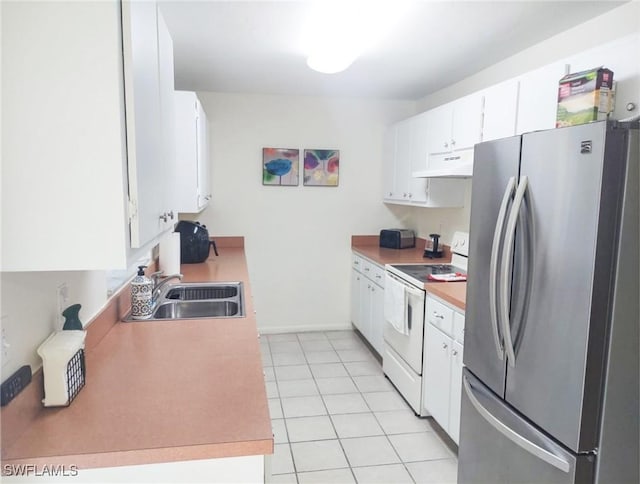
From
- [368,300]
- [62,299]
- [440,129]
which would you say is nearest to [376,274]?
[368,300]

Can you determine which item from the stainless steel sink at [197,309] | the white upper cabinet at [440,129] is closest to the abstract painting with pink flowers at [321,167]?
the white upper cabinet at [440,129]

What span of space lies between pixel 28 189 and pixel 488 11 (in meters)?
2.29

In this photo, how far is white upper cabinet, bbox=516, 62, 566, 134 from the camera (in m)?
2.13

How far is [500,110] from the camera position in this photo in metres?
2.54

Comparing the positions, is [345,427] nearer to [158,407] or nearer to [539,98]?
[158,407]

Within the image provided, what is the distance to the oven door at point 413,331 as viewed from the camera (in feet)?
9.27

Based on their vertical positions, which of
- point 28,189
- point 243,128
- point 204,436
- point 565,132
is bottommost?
point 204,436

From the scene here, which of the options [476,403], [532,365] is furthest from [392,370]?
[532,365]

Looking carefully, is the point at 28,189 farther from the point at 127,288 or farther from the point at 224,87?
the point at 224,87

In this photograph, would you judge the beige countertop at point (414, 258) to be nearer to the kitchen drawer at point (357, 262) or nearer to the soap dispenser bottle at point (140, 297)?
the kitchen drawer at point (357, 262)

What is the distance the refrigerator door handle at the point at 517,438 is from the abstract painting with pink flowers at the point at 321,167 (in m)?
2.85

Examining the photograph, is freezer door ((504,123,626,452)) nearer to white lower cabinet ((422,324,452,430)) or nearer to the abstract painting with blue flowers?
white lower cabinet ((422,324,452,430))

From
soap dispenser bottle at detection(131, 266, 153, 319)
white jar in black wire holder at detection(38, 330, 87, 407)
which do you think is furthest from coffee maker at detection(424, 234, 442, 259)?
white jar in black wire holder at detection(38, 330, 87, 407)

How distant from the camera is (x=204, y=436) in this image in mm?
1066
